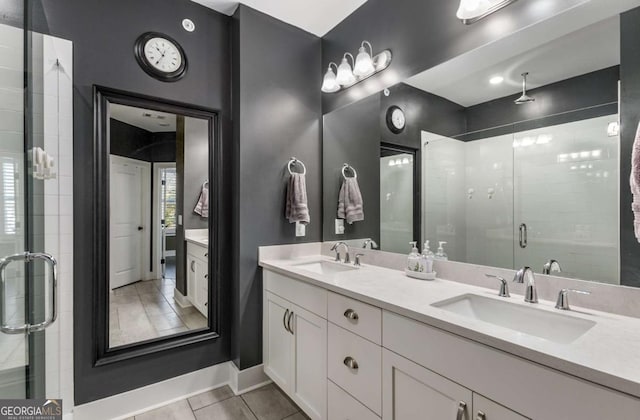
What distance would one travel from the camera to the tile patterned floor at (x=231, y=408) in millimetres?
1763

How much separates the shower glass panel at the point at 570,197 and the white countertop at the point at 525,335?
198mm

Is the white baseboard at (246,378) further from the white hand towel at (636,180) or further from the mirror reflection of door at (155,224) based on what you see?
the white hand towel at (636,180)

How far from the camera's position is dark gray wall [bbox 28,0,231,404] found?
5.41 ft

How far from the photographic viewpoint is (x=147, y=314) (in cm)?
191

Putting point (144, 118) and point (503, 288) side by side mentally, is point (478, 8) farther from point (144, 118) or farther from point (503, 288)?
point (144, 118)

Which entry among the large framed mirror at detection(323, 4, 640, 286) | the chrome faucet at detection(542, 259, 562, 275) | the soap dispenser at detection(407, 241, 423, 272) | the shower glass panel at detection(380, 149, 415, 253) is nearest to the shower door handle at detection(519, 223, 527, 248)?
the large framed mirror at detection(323, 4, 640, 286)

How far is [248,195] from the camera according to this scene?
2.08m

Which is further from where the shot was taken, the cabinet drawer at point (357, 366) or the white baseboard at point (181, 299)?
the white baseboard at point (181, 299)

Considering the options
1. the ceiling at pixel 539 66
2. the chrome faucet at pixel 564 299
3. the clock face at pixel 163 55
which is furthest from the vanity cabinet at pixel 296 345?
the clock face at pixel 163 55

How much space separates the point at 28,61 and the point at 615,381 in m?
2.43

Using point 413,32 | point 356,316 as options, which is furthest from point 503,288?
point 413,32

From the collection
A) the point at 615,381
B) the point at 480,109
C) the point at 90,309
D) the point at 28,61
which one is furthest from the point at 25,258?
the point at 480,109

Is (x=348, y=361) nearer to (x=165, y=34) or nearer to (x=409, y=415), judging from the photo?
(x=409, y=415)

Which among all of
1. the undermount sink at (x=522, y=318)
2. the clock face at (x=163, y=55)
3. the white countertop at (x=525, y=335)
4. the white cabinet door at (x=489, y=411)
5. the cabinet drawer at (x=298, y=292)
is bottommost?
the white cabinet door at (x=489, y=411)
